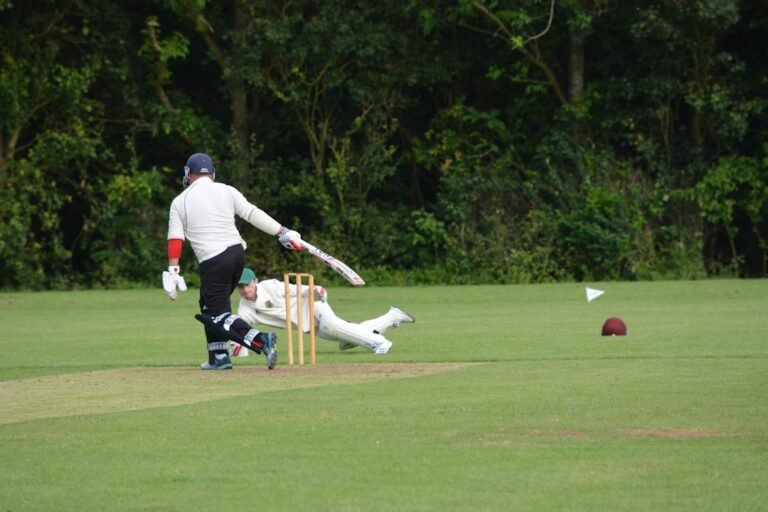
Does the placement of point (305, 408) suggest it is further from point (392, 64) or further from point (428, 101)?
point (428, 101)

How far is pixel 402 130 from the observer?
121ft

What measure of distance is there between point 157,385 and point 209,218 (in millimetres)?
1916

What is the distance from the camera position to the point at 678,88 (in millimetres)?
33281

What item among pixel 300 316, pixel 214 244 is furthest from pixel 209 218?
pixel 300 316

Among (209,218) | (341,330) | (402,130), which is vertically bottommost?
(341,330)

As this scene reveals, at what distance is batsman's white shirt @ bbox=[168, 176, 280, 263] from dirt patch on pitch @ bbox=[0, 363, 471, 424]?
1185mm

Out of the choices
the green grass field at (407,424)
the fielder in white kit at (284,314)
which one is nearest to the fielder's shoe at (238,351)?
the fielder in white kit at (284,314)

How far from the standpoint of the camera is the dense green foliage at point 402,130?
3262 cm

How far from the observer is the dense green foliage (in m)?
32.6

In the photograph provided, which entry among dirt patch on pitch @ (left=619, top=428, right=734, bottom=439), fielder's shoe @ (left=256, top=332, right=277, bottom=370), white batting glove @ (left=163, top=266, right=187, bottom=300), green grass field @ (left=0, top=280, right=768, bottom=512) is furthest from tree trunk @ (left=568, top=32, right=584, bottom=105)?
dirt patch on pitch @ (left=619, top=428, right=734, bottom=439)

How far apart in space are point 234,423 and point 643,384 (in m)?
3.48

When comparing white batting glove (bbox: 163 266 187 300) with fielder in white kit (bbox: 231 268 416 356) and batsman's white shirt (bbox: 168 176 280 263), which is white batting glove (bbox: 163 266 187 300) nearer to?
batsman's white shirt (bbox: 168 176 280 263)

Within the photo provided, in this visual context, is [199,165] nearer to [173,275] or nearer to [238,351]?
[173,275]

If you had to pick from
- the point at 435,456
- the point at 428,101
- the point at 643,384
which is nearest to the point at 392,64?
the point at 428,101
